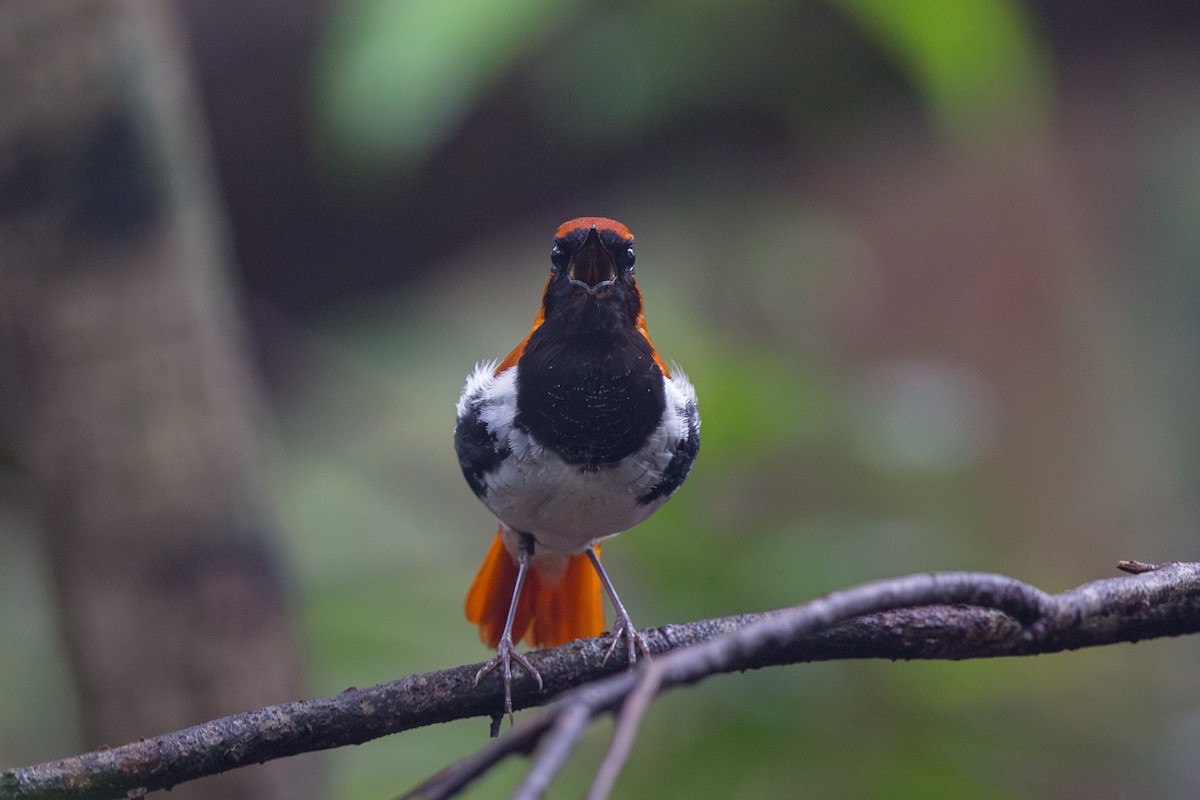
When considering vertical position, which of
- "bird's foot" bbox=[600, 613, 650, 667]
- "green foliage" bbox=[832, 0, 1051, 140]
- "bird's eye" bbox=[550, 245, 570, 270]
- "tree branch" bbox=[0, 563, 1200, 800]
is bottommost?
"tree branch" bbox=[0, 563, 1200, 800]

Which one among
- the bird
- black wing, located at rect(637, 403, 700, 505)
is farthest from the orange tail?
black wing, located at rect(637, 403, 700, 505)

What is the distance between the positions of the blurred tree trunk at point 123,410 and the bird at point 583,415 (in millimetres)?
1255

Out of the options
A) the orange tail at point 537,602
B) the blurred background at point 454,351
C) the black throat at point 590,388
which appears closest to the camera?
the black throat at point 590,388

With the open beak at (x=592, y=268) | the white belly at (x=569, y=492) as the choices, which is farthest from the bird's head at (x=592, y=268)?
the white belly at (x=569, y=492)

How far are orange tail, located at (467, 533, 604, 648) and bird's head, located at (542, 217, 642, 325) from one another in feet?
2.38

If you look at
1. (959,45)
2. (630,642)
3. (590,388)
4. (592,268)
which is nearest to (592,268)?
(592,268)

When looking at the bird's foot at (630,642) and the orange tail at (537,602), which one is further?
the orange tail at (537,602)

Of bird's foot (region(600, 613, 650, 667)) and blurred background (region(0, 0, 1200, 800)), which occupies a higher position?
blurred background (region(0, 0, 1200, 800))

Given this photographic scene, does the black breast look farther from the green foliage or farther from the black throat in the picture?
the green foliage

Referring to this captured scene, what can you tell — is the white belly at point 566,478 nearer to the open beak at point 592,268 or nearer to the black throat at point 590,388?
the black throat at point 590,388

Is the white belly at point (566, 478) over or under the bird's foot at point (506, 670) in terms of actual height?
over

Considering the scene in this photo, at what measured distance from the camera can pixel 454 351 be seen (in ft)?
13.1

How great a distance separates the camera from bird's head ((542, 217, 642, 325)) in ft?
6.69

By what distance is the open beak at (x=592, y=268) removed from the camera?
6.75 feet
